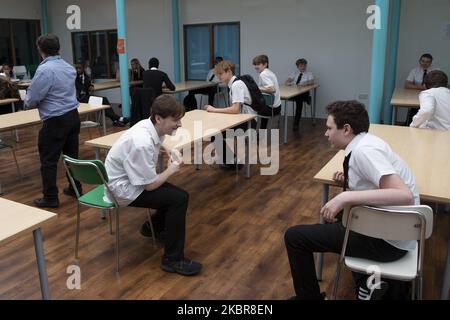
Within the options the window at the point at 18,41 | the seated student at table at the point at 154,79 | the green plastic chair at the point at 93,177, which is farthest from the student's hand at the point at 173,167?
the window at the point at 18,41

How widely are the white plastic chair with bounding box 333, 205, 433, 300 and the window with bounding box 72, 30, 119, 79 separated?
9304 mm

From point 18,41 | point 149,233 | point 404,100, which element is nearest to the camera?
point 149,233

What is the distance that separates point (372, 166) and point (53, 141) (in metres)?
2.88

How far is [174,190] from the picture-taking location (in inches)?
106

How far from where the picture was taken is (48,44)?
351 cm

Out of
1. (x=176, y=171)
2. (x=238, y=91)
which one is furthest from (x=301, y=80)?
(x=176, y=171)

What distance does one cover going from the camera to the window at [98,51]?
10.2 metres

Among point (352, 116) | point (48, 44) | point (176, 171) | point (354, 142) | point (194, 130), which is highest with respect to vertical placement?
point (48, 44)

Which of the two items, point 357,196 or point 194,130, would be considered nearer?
point 357,196

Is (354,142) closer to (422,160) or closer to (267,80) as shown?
(422,160)

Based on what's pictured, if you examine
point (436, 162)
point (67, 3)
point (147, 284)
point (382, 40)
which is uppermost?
point (67, 3)
